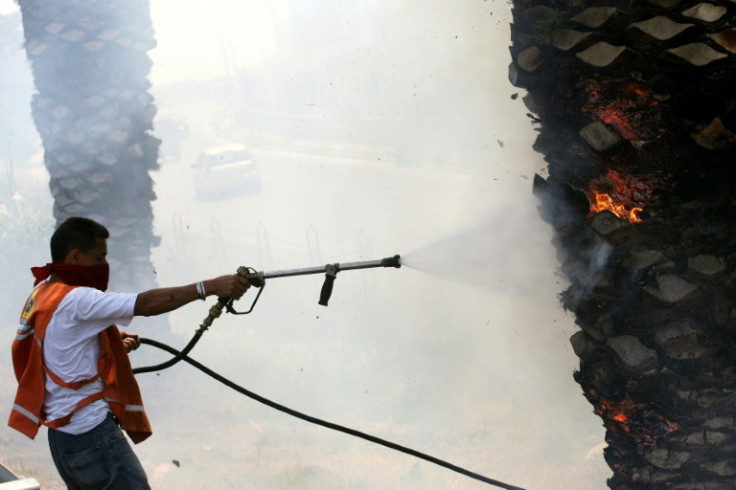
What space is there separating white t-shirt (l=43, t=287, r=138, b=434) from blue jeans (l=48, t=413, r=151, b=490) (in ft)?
0.17

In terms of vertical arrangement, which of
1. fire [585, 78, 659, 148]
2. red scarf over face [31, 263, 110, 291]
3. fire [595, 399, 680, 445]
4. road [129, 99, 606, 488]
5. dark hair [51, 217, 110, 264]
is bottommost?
road [129, 99, 606, 488]

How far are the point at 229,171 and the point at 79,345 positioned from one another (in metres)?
9.56

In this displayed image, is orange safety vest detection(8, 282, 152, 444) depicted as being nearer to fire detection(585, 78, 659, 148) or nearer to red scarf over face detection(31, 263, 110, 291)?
red scarf over face detection(31, 263, 110, 291)

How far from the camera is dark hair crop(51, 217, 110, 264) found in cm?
354

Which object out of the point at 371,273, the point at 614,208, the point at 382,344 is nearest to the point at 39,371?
the point at 614,208

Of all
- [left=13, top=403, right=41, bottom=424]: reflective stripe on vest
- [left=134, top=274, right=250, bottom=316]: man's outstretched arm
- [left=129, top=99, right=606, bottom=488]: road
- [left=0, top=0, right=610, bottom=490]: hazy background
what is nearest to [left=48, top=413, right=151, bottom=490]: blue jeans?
[left=13, top=403, right=41, bottom=424]: reflective stripe on vest

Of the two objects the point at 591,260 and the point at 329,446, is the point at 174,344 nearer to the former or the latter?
the point at 329,446

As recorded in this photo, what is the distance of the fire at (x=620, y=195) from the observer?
3.77 meters

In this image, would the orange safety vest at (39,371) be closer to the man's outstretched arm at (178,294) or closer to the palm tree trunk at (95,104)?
the man's outstretched arm at (178,294)

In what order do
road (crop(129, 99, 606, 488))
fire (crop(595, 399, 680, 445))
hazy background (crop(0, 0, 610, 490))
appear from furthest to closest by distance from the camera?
1. hazy background (crop(0, 0, 610, 490))
2. road (crop(129, 99, 606, 488))
3. fire (crop(595, 399, 680, 445))

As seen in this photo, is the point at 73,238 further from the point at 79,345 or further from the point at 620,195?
the point at 620,195

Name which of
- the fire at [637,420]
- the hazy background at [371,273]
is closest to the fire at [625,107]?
the fire at [637,420]

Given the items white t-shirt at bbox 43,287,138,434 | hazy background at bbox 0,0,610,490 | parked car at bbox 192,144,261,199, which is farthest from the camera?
parked car at bbox 192,144,261,199

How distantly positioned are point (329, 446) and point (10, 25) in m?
16.9
